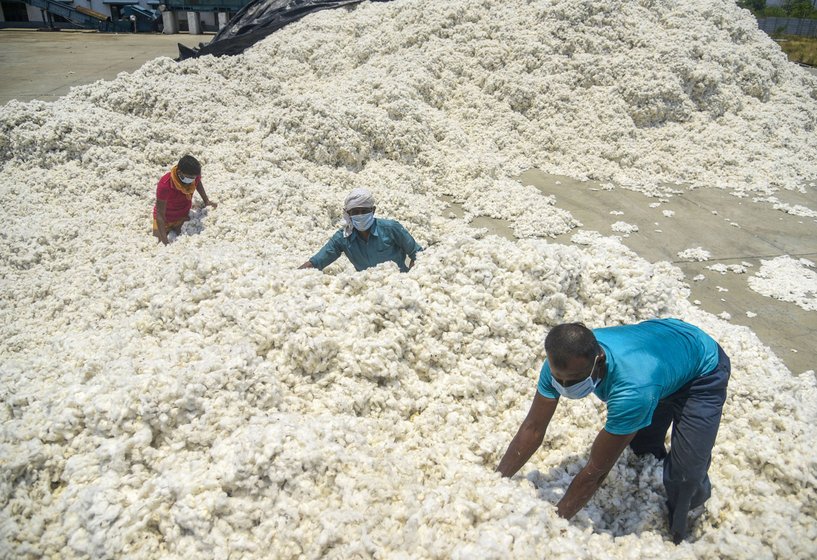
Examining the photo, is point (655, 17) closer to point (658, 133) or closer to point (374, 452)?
point (658, 133)

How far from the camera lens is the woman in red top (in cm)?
477

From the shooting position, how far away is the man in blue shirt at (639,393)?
205 cm

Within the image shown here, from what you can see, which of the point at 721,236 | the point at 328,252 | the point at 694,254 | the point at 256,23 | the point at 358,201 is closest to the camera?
the point at 358,201

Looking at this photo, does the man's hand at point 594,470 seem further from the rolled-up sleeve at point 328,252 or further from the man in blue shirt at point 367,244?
the rolled-up sleeve at point 328,252

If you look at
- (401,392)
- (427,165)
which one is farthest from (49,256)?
(427,165)

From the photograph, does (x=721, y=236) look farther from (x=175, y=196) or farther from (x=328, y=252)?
(x=175, y=196)

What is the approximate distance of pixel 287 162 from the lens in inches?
245

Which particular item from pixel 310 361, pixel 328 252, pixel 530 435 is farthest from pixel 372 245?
pixel 530 435

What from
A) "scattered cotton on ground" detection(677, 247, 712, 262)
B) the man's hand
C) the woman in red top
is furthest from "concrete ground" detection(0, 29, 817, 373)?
the woman in red top

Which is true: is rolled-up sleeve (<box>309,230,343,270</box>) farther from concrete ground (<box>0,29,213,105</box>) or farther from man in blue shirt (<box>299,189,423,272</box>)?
concrete ground (<box>0,29,213,105</box>)

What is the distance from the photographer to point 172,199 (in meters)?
4.89

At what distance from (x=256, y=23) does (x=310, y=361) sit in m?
10.1

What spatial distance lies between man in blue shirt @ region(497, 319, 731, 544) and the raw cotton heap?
183mm

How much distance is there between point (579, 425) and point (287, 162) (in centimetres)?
463
